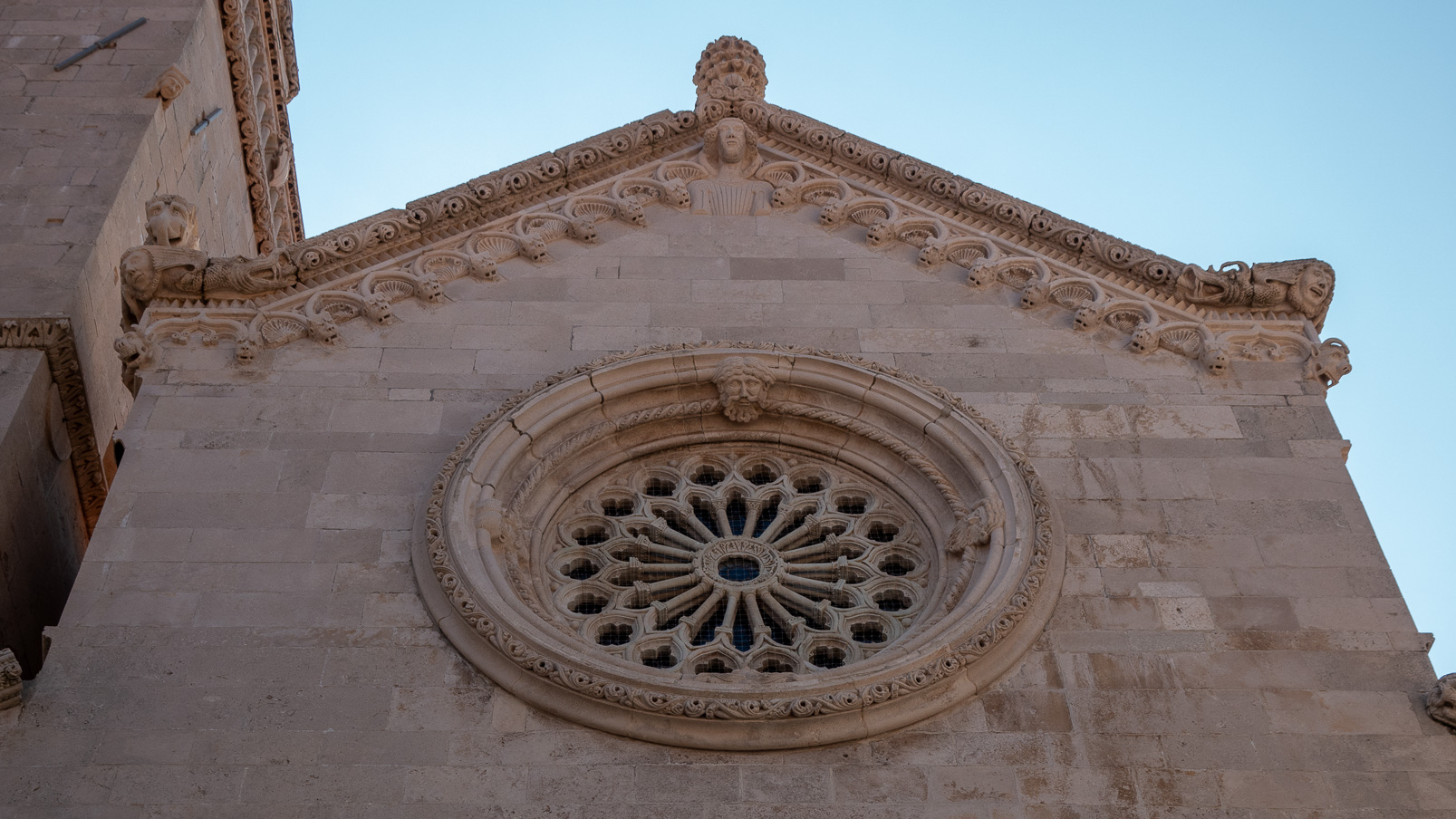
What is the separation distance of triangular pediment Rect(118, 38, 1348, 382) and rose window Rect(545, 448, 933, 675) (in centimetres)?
250

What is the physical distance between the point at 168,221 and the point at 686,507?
204 inches

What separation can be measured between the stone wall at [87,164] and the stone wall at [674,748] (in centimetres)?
181

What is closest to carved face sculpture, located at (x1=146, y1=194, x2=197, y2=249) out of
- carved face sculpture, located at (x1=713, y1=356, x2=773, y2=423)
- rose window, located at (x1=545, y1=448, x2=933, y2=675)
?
rose window, located at (x1=545, y1=448, x2=933, y2=675)

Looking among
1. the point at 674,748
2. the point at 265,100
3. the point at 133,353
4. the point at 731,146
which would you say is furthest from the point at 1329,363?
the point at 265,100

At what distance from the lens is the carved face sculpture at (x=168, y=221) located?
14641 millimetres

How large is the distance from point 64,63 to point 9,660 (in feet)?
27.8

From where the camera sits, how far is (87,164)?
53.0 ft

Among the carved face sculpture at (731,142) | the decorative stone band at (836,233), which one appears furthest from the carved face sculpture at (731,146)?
the decorative stone band at (836,233)

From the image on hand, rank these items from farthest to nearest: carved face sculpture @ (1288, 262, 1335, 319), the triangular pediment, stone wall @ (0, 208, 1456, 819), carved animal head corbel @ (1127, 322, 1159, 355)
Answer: carved face sculpture @ (1288, 262, 1335, 319) < the triangular pediment < carved animal head corbel @ (1127, 322, 1159, 355) < stone wall @ (0, 208, 1456, 819)

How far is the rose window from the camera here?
38.3 feet

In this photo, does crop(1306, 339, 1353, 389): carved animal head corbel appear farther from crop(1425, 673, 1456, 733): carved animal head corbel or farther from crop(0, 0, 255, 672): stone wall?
crop(0, 0, 255, 672): stone wall

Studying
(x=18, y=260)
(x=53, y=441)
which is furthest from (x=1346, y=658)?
(x=18, y=260)

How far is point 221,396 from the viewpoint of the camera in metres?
13.1

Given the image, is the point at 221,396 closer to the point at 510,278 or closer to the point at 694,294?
the point at 510,278
